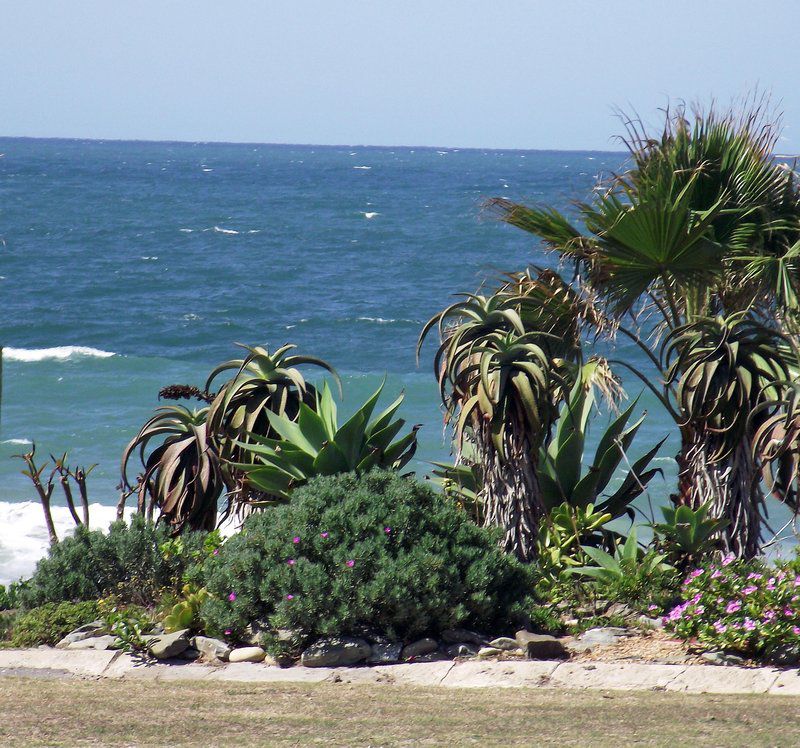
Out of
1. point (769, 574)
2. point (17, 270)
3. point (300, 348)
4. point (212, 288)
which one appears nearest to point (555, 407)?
point (769, 574)

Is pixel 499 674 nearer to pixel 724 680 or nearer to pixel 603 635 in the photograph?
pixel 603 635

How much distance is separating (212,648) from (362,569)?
3.27 feet

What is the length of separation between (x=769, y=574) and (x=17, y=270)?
46576 mm

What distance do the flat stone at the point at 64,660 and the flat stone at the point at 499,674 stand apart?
77.0 inches

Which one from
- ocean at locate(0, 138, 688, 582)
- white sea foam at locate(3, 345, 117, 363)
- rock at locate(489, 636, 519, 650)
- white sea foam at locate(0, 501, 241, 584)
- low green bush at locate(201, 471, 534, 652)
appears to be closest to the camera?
low green bush at locate(201, 471, 534, 652)

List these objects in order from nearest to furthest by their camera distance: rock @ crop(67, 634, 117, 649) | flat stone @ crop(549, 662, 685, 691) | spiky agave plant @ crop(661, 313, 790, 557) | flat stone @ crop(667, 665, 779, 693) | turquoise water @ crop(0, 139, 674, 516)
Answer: flat stone @ crop(667, 665, 779, 693), flat stone @ crop(549, 662, 685, 691), rock @ crop(67, 634, 117, 649), spiky agave plant @ crop(661, 313, 790, 557), turquoise water @ crop(0, 139, 674, 516)

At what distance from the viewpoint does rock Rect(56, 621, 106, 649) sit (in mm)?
6520

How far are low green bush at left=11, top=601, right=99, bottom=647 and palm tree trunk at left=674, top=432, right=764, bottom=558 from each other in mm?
4035

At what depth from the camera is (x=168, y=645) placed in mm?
6125

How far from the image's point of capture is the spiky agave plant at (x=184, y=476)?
7.78 m

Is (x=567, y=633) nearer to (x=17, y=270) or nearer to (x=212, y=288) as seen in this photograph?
(x=212, y=288)

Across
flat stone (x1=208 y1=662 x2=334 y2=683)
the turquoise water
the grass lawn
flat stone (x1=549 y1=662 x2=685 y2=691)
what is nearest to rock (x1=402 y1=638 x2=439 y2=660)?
flat stone (x1=208 y1=662 x2=334 y2=683)

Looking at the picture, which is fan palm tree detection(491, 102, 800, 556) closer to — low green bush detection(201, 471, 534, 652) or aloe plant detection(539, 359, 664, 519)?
aloe plant detection(539, 359, 664, 519)

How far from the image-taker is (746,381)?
682cm
